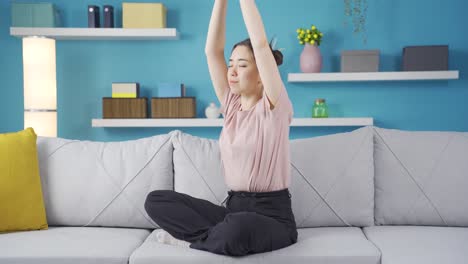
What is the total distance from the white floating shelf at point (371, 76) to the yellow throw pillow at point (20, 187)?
2.10m

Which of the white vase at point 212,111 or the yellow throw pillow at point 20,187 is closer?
the yellow throw pillow at point 20,187

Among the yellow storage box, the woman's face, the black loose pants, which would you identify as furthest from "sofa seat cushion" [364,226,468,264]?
the yellow storage box

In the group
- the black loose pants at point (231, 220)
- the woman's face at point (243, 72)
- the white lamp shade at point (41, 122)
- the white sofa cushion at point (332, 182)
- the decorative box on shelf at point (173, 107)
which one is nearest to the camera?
the black loose pants at point (231, 220)

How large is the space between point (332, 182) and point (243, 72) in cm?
63

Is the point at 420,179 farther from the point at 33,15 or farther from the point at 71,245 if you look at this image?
the point at 33,15

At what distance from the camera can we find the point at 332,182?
2426 millimetres

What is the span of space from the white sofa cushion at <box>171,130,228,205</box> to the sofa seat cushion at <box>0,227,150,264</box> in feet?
0.90

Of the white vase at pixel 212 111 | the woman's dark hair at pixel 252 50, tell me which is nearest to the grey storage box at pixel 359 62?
the white vase at pixel 212 111

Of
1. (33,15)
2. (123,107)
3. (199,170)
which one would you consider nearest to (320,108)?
(123,107)

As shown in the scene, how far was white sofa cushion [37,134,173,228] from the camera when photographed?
243 centimetres

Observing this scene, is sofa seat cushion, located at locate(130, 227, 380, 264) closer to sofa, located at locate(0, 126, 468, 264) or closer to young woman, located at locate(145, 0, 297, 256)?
young woman, located at locate(145, 0, 297, 256)

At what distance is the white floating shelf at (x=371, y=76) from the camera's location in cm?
392

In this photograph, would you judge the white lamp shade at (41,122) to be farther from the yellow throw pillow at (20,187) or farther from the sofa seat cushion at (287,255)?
the sofa seat cushion at (287,255)

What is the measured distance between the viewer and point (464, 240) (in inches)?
84.4
